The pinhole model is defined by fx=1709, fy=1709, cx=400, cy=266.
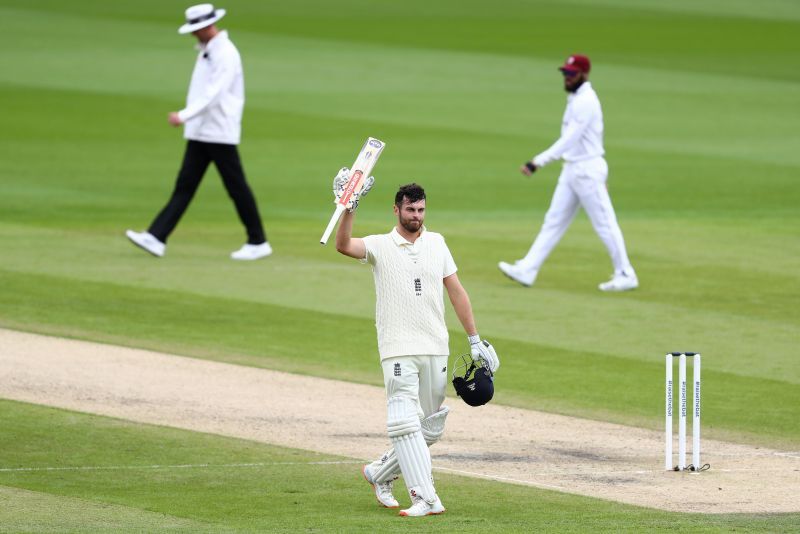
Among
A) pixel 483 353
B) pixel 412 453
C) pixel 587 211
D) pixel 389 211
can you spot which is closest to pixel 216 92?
pixel 587 211

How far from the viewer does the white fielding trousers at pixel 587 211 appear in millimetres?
16672

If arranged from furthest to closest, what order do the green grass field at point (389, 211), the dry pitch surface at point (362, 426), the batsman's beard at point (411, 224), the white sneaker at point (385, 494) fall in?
the green grass field at point (389, 211) → the dry pitch surface at point (362, 426) → the white sneaker at point (385, 494) → the batsman's beard at point (411, 224)

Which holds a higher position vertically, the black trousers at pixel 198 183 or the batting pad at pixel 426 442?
the black trousers at pixel 198 183

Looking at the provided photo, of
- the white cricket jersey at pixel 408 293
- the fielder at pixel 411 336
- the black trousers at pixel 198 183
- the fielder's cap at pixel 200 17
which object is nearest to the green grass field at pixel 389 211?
the fielder at pixel 411 336

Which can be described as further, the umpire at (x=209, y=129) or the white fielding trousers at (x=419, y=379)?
the umpire at (x=209, y=129)

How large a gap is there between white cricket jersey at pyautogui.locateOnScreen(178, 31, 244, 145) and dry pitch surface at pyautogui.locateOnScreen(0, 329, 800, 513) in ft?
14.2

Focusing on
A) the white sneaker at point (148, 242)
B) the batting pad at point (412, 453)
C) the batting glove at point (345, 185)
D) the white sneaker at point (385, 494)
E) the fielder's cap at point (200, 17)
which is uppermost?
the fielder's cap at point (200, 17)

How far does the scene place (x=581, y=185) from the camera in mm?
16719

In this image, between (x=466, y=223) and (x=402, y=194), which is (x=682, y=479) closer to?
(x=402, y=194)

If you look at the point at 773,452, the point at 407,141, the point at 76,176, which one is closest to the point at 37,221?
the point at 76,176

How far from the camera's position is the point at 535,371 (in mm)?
13234

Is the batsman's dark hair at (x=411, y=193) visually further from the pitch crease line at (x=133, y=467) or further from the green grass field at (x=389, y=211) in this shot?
the pitch crease line at (x=133, y=467)

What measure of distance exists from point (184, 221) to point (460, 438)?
10786 mm

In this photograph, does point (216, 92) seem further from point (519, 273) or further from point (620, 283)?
point (620, 283)
